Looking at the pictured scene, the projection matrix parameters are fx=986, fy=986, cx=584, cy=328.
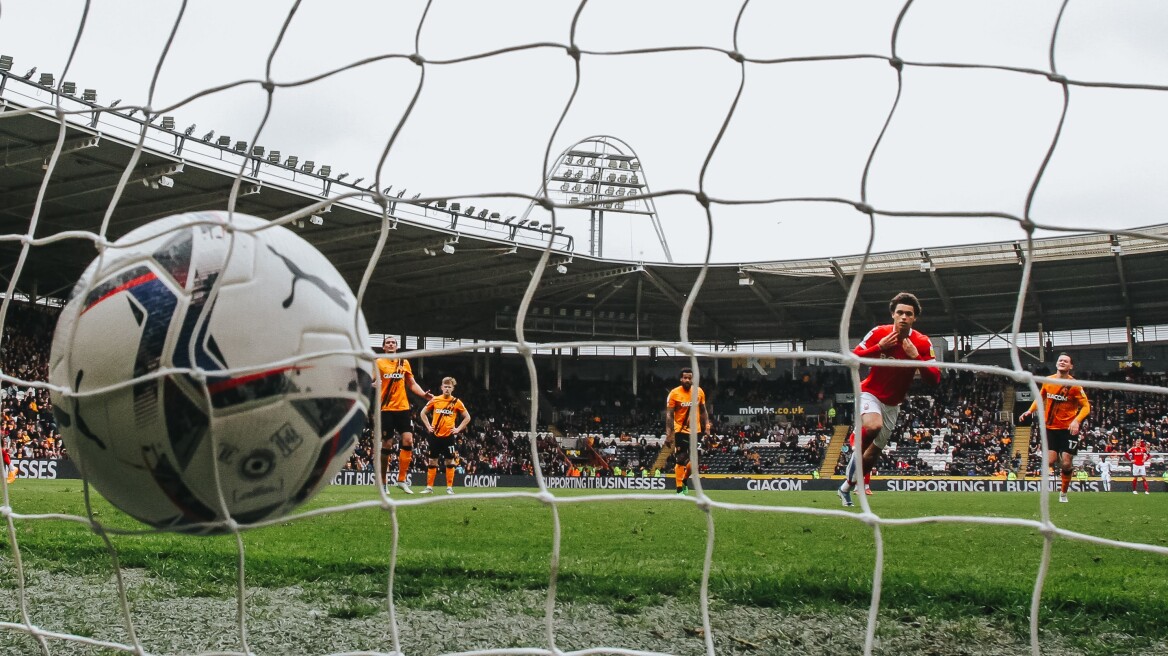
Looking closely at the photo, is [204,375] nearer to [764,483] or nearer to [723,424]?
[764,483]

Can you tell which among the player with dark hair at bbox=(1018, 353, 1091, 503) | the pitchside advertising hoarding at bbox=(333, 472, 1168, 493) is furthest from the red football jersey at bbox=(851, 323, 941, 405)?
the pitchside advertising hoarding at bbox=(333, 472, 1168, 493)

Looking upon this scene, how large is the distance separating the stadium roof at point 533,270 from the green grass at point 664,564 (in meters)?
14.4

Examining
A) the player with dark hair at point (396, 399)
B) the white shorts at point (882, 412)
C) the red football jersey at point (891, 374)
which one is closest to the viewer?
the red football jersey at point (891, 374)

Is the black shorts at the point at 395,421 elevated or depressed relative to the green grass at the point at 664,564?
elevated

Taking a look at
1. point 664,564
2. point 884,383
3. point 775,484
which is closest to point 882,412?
point 884,383

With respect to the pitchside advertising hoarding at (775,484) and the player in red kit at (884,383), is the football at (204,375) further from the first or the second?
the pitchside advertising hoarding at (775,484)

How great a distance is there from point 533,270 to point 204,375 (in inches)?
1105

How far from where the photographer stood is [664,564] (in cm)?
491

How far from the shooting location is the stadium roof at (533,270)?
22000 mm

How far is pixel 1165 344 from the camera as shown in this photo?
1491 inches

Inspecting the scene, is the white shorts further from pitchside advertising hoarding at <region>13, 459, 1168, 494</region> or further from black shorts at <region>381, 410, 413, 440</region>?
pitchside advertising hoarding at <region>13, 459, 1168, 494</region>

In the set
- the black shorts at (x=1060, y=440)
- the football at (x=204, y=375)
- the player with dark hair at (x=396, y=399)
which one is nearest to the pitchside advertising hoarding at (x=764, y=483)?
the player with dark hair at (x=396, y=399)

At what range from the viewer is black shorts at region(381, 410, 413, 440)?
1157 cm

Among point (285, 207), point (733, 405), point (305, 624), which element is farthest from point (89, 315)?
point (733, 405)
